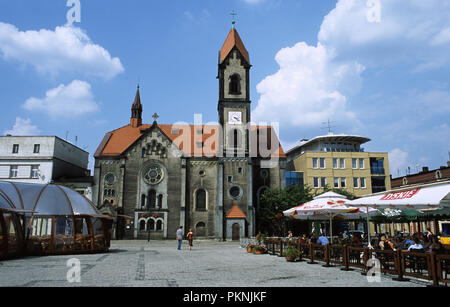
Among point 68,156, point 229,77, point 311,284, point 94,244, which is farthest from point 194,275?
point 68,156

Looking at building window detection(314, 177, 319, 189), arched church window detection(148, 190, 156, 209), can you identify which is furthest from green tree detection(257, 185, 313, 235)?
arched church window detection(148, 190, 156, 209)

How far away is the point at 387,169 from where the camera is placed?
59.3 meters

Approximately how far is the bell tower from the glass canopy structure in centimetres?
2688

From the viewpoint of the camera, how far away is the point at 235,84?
5188 cm

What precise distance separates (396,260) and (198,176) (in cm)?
3787

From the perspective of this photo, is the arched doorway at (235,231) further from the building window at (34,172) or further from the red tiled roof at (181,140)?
the building window at (34,172)

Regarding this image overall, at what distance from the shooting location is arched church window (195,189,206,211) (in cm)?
4819

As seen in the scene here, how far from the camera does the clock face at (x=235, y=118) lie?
1972 inches

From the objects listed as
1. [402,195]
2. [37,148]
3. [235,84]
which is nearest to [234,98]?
[235,84]

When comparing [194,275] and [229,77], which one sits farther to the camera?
[229,77]

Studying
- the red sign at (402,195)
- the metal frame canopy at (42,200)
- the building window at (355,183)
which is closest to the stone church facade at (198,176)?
the building window at (355,183)
